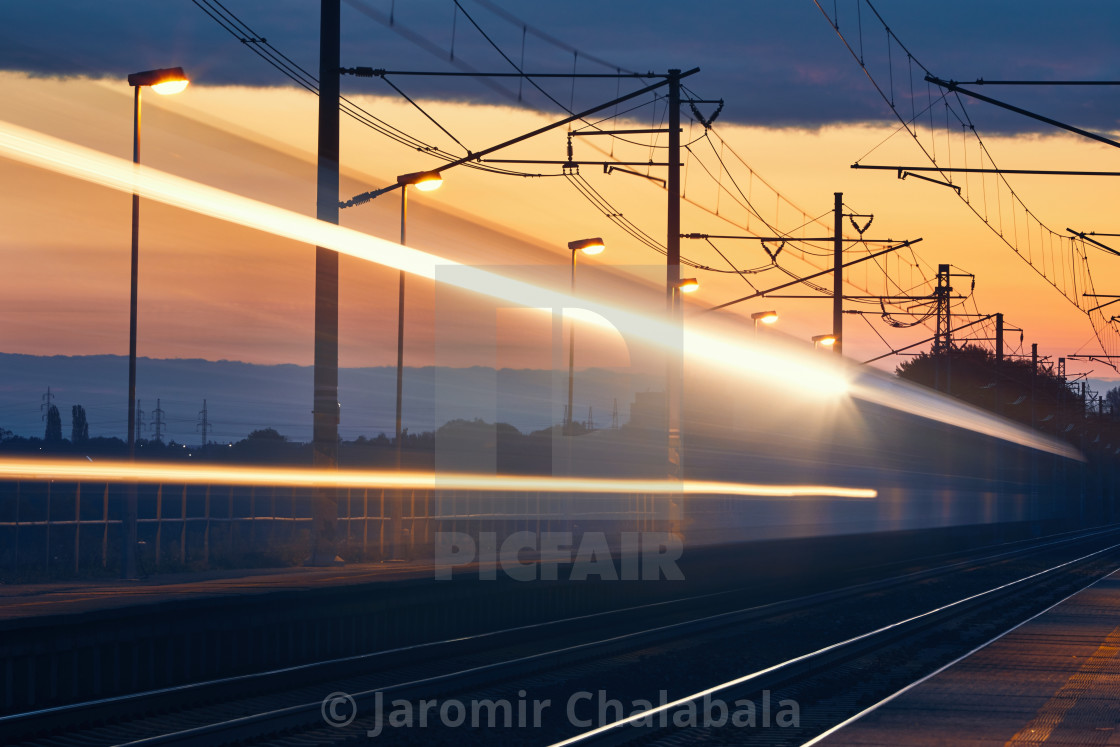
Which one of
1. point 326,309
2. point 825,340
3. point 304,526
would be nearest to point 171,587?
point 326,309

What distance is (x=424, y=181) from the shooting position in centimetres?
2047

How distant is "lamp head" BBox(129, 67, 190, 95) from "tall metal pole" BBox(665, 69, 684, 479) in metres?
8.19

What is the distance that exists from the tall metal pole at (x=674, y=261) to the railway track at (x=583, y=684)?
2.89m

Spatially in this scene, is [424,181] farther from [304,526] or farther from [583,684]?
[304,526]

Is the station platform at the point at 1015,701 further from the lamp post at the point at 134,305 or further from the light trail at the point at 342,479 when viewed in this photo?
the lamp post at the point at 134,305

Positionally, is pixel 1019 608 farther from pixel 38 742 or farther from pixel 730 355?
pixel 38 742

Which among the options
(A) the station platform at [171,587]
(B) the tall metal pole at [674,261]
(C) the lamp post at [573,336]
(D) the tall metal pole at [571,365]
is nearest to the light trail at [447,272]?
(B) the tall metal pole at [674,261]

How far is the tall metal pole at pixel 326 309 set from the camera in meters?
18.0

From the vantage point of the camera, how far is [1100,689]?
1275cm

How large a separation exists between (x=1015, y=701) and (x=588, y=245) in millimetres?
14824

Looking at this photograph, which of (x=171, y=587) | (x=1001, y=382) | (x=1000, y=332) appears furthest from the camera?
(x=1001, y=382)

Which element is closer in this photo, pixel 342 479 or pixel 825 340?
pixel 342 479

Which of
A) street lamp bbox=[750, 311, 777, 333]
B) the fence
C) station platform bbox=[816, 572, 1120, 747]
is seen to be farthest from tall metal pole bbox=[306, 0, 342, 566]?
street lamp bbox=[750, 311, 777, 333]

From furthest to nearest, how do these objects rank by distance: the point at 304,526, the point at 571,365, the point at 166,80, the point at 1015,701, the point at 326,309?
the point at 304,526, the point at 571,365, the point at 326,309, the point at 166,80, the point at 1015,701
